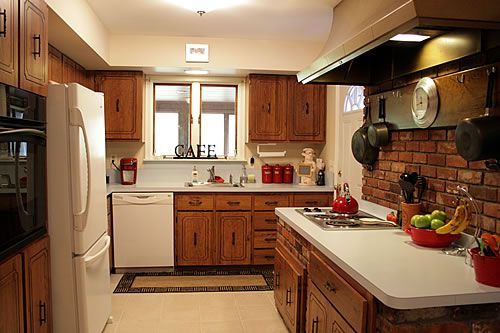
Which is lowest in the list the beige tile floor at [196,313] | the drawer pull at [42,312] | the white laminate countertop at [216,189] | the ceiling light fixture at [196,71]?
the beige tile floor at [196,313]

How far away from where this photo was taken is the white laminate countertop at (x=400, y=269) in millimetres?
1412

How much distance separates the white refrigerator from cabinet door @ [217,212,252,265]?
1847 millimetres

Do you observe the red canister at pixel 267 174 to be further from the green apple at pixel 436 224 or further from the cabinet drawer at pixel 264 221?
the green apple at pixel 436 224

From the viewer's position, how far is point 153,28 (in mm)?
3998

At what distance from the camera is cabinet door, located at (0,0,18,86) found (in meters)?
1.78

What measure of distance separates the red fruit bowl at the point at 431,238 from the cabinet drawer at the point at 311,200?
2.38m

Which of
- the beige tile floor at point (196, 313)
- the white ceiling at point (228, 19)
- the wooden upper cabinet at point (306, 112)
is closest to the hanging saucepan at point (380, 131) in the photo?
the white ceiling at point (228, 19)

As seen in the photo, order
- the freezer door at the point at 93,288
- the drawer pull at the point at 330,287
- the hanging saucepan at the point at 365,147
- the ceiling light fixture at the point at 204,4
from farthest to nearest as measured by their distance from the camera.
Result: 1. the ceiling light fixture at the point at 204,4
2. the hanging saucepan at the point at 365,147
3. the freezer door at the point at 93,288
4. the drawer pull at the point at 330,287

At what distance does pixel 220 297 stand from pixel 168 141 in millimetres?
2046

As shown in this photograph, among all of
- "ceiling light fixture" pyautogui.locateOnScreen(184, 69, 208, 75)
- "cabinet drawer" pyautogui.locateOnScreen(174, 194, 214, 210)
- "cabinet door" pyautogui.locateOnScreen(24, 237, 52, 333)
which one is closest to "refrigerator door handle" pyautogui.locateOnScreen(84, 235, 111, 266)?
"cabinet door" pyautogui.locateOnScreen(24, 237, 52, 333)

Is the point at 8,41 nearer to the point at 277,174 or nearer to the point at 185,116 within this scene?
the point at 185,116

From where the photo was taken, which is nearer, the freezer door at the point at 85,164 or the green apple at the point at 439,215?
the green apple at the point at 439,215

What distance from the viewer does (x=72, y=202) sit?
2350mm

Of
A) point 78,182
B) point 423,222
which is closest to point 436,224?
point 423,222
